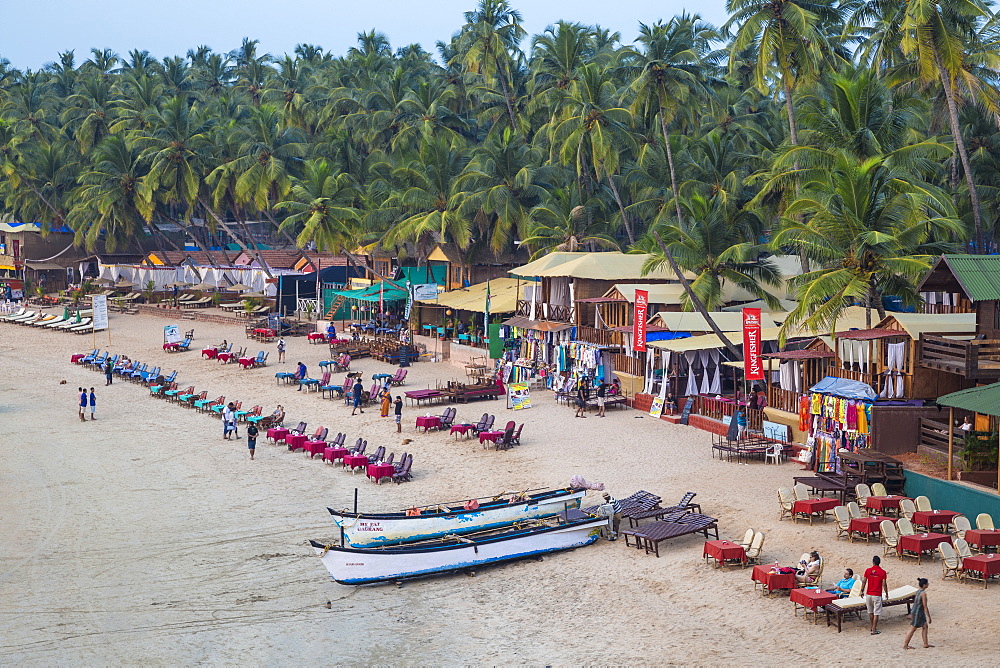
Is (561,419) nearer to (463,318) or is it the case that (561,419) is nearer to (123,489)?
(123,489)

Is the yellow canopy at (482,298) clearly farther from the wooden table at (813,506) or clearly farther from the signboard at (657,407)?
the wooden table at (813,506)

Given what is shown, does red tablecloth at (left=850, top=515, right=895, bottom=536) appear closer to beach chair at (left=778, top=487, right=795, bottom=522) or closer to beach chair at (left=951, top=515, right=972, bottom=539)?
beach chair at (left=951, top=515, right=972, bottom=539)

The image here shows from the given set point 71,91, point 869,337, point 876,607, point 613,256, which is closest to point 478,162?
point 613,256

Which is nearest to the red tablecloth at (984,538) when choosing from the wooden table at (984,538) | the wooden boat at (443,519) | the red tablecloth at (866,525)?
the wooden table at (984,538)

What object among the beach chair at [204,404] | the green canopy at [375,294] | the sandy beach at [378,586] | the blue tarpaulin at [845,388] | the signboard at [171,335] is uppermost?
the green canopy at [375,294]

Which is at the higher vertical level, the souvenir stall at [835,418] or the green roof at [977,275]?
the green roof at [977,275]

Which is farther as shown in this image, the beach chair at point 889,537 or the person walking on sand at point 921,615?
the beach chair at point 889,537
